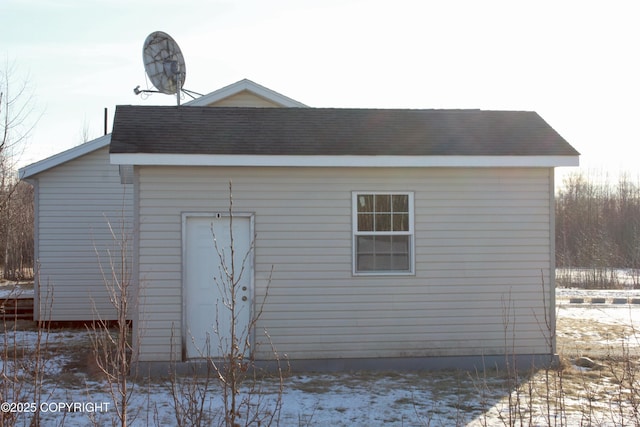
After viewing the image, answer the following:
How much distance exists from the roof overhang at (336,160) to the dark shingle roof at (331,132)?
73 millimetres

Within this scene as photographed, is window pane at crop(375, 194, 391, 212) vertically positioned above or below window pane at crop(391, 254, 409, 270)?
above

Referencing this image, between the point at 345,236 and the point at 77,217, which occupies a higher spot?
the point at 77,217

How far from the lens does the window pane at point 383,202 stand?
10.1 meters

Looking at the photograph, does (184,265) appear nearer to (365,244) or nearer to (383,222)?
(365,244)

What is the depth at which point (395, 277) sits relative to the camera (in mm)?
9984

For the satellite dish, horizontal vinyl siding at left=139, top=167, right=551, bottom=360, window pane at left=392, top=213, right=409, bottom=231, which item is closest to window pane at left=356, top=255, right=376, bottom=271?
horizontal vinyl siding at left=139, top=167, right=551, bottom=360

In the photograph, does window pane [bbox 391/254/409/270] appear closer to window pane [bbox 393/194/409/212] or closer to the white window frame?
the white window frame

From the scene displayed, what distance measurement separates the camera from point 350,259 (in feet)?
32.6

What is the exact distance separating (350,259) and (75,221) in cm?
784

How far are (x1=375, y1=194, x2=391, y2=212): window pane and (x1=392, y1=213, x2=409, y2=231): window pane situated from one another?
0.52 ft

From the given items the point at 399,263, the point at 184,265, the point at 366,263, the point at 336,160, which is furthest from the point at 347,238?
the point at 184,265

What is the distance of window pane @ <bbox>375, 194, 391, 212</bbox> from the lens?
396 inches

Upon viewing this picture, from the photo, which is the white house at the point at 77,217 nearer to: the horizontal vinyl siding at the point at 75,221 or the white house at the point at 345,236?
the horizontal vinyl siding at the point at 75,221

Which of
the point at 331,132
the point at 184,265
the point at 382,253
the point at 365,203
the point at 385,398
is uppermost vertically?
the point at 331,132
